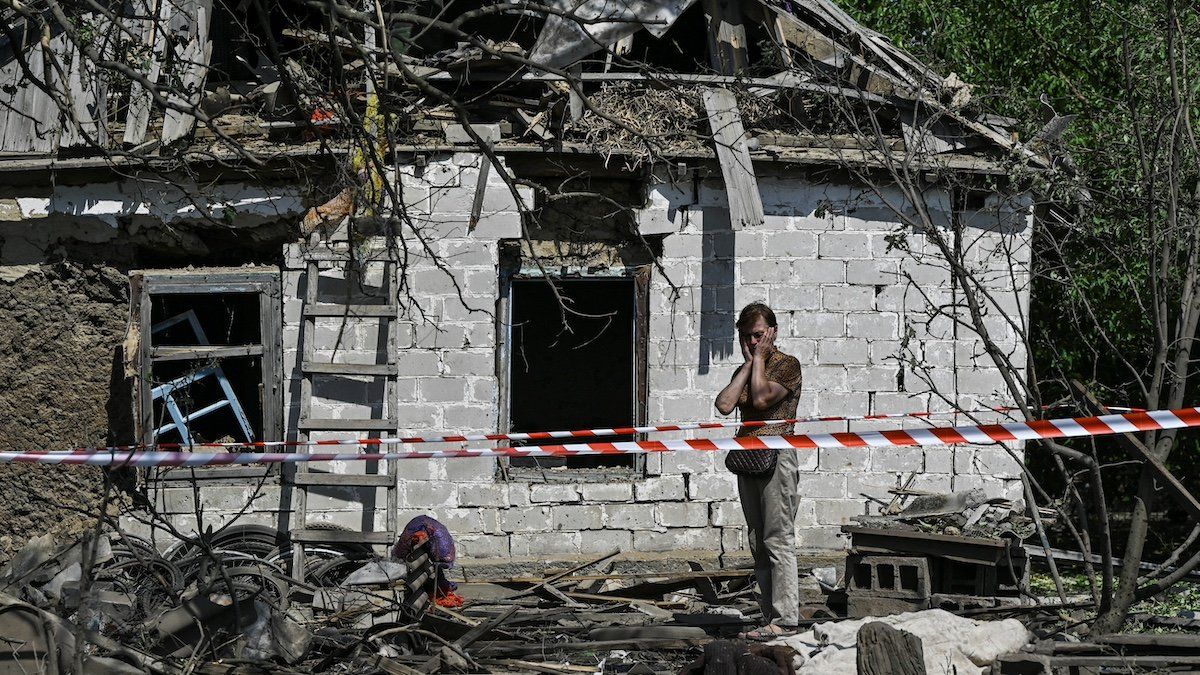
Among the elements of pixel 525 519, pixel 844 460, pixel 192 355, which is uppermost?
pixel 192 355

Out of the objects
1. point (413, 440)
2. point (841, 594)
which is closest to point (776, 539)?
point (841, 594)

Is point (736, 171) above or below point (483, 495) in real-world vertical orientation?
above

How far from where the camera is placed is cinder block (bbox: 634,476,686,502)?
31.3 feet

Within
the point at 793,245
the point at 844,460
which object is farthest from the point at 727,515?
the point at 793,245

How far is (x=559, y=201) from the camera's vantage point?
→ 9695 millimetres

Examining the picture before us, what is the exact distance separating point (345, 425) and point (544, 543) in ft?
5.76

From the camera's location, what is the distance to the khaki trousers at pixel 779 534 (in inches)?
266

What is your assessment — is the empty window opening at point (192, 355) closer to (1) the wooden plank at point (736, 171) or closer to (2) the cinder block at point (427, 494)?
(2) the cinder block at point (427, 494)

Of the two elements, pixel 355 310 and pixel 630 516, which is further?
pixel 630 516

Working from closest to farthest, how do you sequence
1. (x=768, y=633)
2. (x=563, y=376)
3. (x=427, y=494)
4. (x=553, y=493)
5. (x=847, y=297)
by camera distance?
1. (x=768, y=633)
2. (x=427, y=494)
3. (x=553, y=493)
4. (x=847, y=297)
5. (x=563, y=376)

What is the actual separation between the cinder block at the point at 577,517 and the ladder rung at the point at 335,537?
4.30ft

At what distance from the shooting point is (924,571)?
7.49m

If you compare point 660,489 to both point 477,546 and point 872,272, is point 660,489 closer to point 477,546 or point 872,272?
point 477,546

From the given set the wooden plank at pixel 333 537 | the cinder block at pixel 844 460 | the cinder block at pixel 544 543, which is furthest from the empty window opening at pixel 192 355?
the cinder block at pixel 844 460
